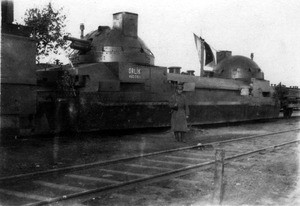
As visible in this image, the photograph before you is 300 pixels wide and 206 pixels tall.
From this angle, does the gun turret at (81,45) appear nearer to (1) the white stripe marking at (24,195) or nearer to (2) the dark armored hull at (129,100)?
(2) the dark armored hull at (129,100)

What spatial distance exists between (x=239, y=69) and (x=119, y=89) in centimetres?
1269

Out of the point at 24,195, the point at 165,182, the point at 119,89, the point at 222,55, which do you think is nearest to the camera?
the point at 24,195

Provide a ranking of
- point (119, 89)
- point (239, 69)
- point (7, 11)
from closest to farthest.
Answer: point (7, 11)
point (119, 89)
point (239, 69)

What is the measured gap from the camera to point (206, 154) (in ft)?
28.7

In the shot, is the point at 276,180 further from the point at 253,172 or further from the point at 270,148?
the point at 270,148

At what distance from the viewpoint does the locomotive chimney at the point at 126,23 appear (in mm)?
14273

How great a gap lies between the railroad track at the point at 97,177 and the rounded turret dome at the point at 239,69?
1503cm

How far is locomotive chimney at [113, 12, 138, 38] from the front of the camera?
1427 cm

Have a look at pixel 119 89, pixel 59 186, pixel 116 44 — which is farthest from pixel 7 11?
pixel 59 186

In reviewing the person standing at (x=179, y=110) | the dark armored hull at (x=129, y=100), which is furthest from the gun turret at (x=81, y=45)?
the person standing at (x=179, y=110)

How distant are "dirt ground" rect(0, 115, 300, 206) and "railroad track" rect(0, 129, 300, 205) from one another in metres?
0.28

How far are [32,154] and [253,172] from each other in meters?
4.60

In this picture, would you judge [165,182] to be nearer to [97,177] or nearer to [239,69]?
[97,177]

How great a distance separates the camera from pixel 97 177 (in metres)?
6.04
